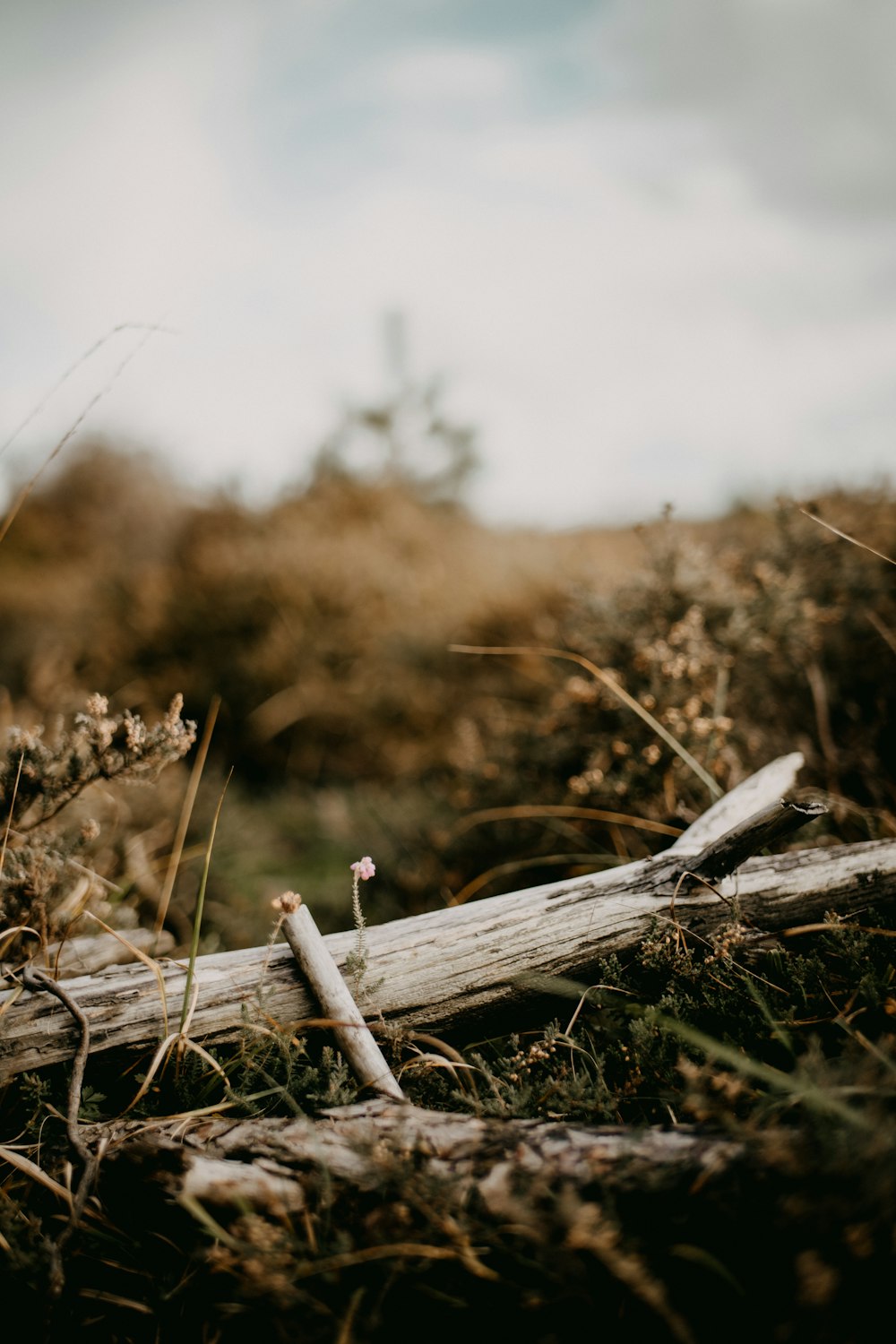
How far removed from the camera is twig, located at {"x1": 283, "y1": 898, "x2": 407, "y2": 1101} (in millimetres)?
1578

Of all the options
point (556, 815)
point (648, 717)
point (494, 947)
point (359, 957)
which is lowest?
point (556, 815)

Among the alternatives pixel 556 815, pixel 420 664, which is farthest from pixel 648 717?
pixel 420 664

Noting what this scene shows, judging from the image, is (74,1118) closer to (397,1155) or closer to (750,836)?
(397,1155)

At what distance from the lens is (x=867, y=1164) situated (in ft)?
3.23

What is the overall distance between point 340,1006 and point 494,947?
45cm

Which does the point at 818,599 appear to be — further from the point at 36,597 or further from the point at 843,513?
the point at 36,597

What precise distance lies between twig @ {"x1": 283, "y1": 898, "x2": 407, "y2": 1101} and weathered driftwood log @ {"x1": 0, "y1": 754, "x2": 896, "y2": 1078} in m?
0.09

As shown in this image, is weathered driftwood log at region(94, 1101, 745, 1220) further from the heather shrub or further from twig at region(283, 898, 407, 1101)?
the heather shrub

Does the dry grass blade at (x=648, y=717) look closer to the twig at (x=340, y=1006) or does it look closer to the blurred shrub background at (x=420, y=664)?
the blurred shrub background at (x=420, y=664)

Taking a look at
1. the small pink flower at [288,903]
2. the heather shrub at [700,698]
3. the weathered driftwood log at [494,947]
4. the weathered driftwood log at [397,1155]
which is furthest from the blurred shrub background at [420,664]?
the weathered driftwood log at [397,1155]

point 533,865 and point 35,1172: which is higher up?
point 35,1172

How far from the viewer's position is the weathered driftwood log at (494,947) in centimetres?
169

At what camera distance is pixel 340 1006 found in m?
1.66

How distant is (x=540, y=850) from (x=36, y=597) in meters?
6.42
